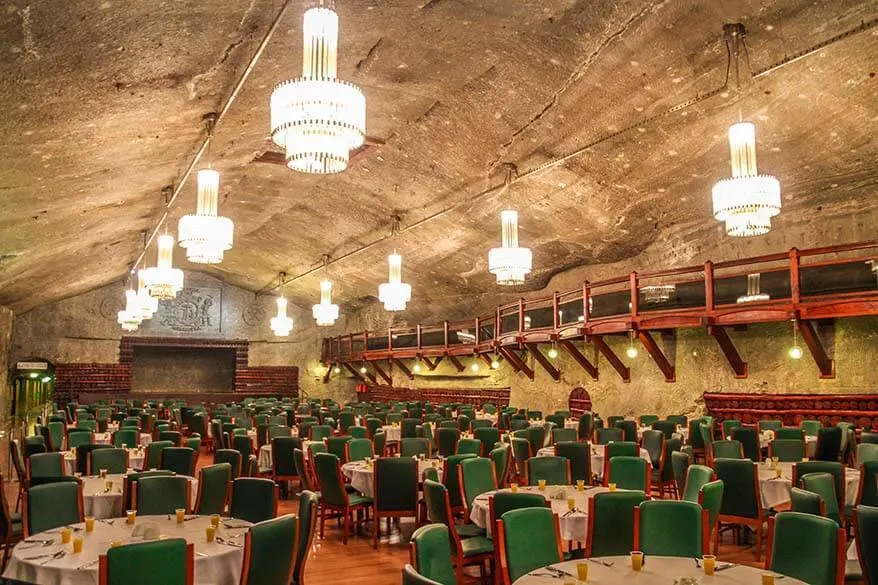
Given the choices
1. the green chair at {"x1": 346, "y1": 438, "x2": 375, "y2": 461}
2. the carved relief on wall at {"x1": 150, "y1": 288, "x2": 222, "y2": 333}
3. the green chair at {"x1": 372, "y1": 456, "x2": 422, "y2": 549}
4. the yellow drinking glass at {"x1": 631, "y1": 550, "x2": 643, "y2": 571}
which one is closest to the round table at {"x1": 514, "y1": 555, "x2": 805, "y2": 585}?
the yellow drinking glass at {"x1": 631, "y1": 550, "x2": 643, "y2": 571}

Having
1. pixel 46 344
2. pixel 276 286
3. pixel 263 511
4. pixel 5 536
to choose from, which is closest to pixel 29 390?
pixel 46 344

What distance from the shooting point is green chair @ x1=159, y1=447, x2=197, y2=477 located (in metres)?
7.96

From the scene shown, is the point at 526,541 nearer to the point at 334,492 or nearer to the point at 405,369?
the point at 334,492

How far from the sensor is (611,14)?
764cm

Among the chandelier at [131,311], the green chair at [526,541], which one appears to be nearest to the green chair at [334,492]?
the green chair at [526,541]

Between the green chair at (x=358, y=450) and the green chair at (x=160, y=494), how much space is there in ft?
10.4

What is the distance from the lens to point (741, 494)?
6.60 m

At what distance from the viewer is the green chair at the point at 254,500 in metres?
5.49

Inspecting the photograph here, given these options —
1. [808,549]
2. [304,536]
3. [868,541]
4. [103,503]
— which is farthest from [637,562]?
[103,503]

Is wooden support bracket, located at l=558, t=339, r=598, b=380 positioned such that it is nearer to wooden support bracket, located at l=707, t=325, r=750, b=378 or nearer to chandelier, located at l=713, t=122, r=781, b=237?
wooden support bracket, located at l=707, t=325, r=750, b=378

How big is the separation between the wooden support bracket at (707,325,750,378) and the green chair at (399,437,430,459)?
16.8 ft

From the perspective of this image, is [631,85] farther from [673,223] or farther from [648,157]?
[673,223]

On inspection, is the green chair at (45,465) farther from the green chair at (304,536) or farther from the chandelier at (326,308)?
the chandelier at (326,308)

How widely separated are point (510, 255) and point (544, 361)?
636cm
